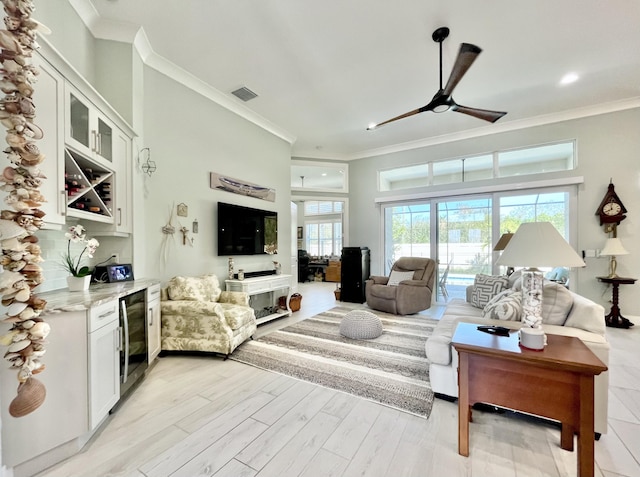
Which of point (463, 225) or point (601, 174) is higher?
point (601, 174)

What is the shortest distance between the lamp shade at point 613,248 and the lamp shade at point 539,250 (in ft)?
11.5

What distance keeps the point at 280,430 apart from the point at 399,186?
5.31 metres

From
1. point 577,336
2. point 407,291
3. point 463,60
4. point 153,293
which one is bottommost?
point 407,291

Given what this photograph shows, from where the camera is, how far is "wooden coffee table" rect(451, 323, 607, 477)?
1.31 metres

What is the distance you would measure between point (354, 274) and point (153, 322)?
12.9 ft

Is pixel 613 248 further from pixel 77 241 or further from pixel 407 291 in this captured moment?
pixel 77 241

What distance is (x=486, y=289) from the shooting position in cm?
338

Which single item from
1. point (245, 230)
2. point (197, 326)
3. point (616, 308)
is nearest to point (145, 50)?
point (245, 230)

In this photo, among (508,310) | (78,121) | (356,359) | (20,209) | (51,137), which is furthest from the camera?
(356,359)

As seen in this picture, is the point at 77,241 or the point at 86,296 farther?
the point at 77,241

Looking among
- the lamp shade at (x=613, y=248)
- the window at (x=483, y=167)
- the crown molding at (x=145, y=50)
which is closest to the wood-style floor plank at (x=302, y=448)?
the crown molding at (x=145, y=50)

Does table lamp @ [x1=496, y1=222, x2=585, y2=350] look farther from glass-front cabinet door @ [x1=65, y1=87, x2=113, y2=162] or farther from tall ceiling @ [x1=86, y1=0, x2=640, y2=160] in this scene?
glass-front cabinet door @ [x1=65, y1=87, x2=113, y2=162]

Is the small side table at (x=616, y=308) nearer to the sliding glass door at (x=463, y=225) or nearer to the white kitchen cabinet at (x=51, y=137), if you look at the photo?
the sliding glass door at (x=463, y=225)

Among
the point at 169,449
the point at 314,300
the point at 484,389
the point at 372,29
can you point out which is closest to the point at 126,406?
the point at 169,449
